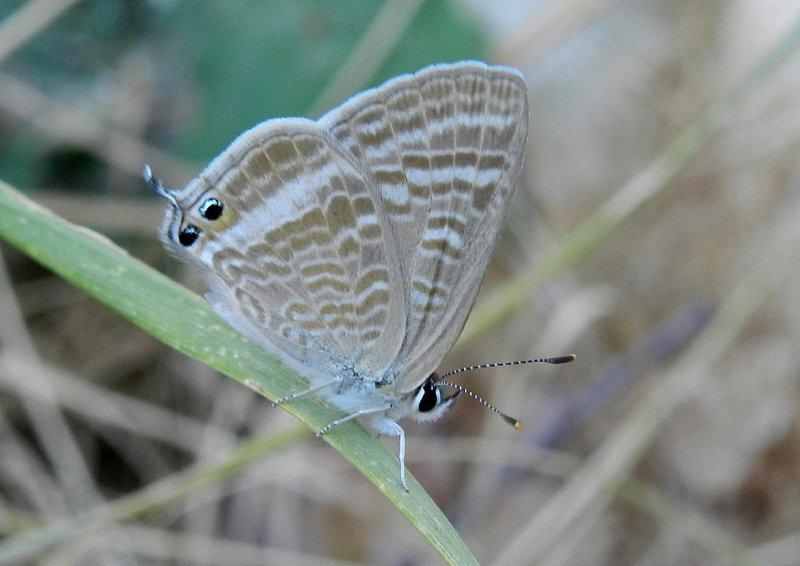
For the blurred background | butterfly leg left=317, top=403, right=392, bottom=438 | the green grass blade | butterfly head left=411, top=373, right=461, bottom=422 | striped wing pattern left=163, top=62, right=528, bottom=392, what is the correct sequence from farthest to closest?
1. the blurred background
2. butterfly head left=411, top=373, right=461, bottom=422
3. striped wing pattern left=163, top=62, right=528, bottom=392
4. butterfly leg left=317, top=403, right=392, bottom=438
5. the green grass blade

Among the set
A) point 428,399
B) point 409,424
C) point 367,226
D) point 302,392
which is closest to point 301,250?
point 367,226

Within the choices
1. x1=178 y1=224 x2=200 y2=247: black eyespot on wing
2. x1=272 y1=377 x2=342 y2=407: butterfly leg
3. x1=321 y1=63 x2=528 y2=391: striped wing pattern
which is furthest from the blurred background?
x1=178 y1=224 x2=200 y2=247: black eyespot on wing

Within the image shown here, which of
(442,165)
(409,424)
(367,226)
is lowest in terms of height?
(409,424)

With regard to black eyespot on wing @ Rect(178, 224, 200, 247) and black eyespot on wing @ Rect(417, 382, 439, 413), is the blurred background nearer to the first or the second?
black eyespot on wing @ Rect(417, 382, 439, 413)

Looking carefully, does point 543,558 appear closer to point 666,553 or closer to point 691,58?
point 666,553

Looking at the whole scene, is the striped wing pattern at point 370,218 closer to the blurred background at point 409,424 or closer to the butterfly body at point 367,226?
the butterfly body at point 367,226

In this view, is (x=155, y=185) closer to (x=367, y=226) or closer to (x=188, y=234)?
(x=188, y=234)

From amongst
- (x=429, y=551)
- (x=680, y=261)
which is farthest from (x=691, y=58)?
(x=429, y=551)

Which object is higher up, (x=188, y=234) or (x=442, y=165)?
(x=442, y=165)
